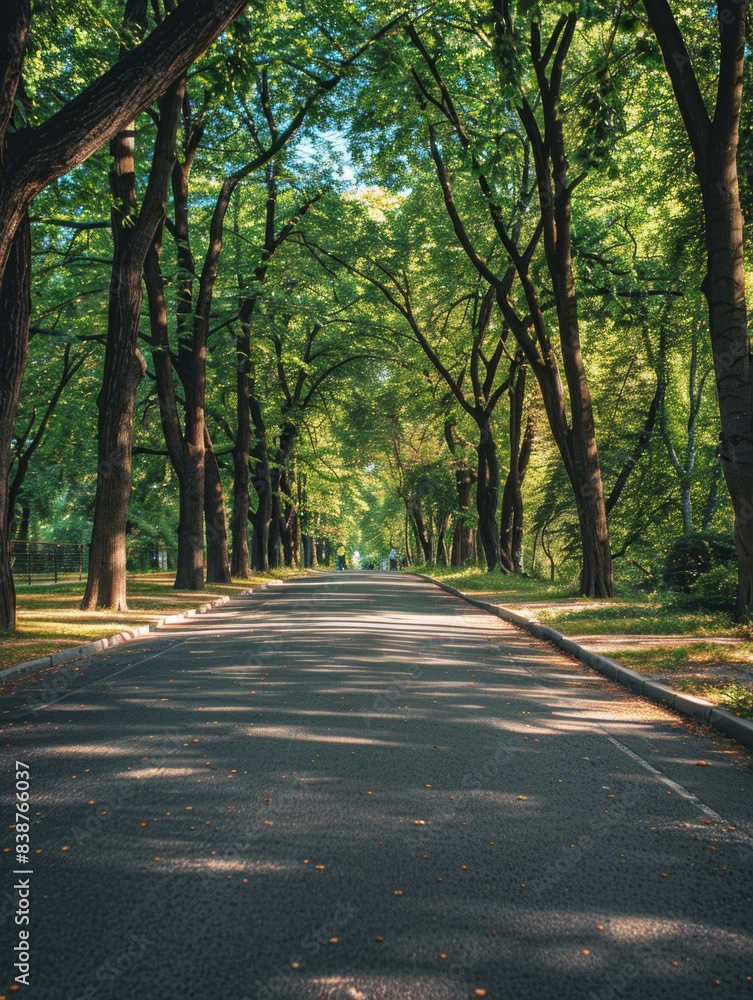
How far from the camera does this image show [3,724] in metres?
6.88

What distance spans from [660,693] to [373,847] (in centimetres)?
485

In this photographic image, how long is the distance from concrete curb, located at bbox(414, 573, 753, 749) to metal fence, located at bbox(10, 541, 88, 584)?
22.9 metres

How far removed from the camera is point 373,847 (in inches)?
163

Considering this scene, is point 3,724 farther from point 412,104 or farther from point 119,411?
point 412,104

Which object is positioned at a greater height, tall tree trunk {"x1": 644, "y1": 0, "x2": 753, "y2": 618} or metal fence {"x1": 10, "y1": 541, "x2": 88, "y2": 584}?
tall tree trunk {"x1": 644, "y1": 0, "x2": 753, "y2": 618}

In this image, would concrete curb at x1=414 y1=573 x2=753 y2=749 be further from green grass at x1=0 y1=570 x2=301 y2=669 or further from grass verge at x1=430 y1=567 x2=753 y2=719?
green grass at x1=0 y1=570 x2=301 y2=669

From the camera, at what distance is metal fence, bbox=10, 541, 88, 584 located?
33031mm

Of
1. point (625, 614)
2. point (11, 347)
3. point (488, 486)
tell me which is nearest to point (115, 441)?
point (11, 347)

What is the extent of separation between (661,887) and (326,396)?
1493 inches

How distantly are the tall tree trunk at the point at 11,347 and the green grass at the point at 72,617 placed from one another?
2.02 ft

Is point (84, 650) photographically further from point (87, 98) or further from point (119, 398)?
point (87, 98)

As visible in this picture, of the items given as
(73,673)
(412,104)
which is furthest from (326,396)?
(73,673)

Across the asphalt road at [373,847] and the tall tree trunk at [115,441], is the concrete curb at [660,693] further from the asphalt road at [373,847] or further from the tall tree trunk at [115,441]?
the tall tree trunk at [115,441]

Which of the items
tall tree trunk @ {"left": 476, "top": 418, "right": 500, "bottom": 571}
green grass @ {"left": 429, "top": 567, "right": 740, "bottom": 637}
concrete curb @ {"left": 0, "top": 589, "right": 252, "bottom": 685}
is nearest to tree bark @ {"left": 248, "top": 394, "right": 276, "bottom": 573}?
tall tree trunk @ {"left": 476, "top": 418, "right": 500, "bottom": 571}
